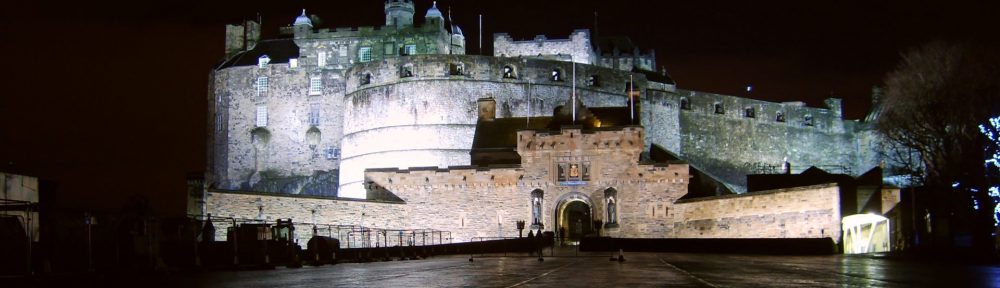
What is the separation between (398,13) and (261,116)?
32.8 ft

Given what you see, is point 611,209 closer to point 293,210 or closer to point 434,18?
point 293,210

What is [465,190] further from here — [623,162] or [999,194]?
[999,194]

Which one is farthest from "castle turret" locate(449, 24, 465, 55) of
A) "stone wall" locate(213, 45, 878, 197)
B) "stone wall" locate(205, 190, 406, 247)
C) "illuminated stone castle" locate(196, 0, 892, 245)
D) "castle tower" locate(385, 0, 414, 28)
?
"stone wall" locate(205, 190, 406, 247)

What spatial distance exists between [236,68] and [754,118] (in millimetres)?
31546

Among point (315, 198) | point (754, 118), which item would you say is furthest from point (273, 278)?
point (754, 118)

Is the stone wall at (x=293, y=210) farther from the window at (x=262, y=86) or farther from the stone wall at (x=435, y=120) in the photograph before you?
the window at (x=262, y=86)

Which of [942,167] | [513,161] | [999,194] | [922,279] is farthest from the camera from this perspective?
[513,161]

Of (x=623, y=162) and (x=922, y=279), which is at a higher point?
(x=623, y=162)

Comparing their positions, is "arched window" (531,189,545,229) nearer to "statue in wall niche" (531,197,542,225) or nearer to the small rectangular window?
"statue in wall niche" (531,197,542,225)

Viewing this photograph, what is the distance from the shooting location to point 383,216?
156ft

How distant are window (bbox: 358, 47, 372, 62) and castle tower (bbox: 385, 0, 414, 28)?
2.23 m

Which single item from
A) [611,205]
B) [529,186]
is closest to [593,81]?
[529,186]

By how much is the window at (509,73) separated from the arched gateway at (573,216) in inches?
456

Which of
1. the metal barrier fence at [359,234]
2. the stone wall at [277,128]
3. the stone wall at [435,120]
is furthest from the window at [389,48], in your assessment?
the metal barrier fence at [359,234]
